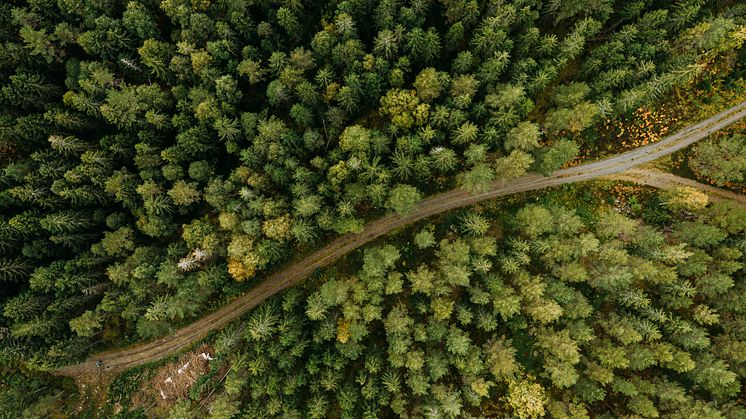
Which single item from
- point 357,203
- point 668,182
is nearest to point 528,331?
point 357,203

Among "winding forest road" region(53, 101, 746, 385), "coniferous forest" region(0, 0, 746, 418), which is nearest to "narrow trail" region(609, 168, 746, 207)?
"winding forest road" region(53, 101, 746, 385)

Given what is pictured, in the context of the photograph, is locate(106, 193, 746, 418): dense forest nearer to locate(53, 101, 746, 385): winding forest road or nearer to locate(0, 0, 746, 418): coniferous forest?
locate(0, 0, 746, 418): coniferous forest

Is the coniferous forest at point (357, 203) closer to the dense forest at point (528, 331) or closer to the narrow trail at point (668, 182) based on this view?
the dense forest at point (528, 331)

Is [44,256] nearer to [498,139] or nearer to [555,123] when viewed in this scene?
[498,139]

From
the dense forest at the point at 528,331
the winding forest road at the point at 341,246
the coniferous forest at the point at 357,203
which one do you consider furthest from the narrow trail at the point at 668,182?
the dense forest at the point at 528,331

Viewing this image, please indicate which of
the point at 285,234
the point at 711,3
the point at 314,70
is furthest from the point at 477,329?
the point at 711,3

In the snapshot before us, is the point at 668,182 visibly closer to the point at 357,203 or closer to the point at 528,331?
the point at 528,331
